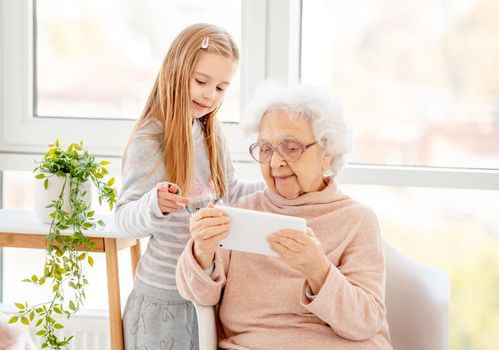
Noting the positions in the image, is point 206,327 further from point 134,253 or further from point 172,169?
point 134,253

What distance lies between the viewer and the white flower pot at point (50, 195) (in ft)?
8.23

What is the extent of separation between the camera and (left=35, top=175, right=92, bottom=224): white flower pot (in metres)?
2.51

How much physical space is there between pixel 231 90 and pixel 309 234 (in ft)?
3.91

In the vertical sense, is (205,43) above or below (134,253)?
above

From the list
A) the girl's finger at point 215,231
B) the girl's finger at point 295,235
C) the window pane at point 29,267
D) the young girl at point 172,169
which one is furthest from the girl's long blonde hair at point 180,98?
the window pane at point 29,267

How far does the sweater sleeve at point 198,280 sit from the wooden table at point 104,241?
1.44 ft

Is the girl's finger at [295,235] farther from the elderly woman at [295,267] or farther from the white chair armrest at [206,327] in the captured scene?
the white chair armrest at [206,327]

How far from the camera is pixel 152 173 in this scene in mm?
2260

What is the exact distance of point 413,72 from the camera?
289 cm

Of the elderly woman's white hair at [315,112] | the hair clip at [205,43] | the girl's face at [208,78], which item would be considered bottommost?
the elderly woman's white hair at [315,112]

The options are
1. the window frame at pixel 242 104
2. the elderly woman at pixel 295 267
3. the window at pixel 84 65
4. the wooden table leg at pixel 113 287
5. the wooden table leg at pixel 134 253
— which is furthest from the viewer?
the window at pixel 84 65

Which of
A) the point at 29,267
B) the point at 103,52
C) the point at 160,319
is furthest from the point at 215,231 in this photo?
the point at 29,267

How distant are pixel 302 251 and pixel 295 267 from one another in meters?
0.07

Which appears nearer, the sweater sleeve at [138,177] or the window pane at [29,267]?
the sweater sleeve at [138,177]
